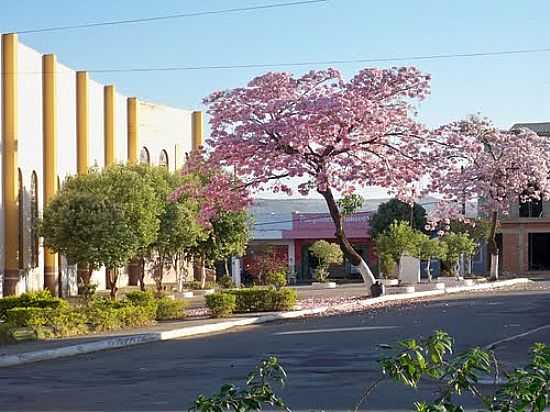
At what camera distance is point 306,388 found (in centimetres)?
1361

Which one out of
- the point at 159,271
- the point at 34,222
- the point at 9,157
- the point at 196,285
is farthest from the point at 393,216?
the point at 9,157

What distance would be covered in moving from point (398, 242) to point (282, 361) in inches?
1240

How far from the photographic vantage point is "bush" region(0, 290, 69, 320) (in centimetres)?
2692

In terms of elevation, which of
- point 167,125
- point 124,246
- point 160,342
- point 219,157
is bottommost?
point 160,342

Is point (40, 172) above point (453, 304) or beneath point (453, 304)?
above

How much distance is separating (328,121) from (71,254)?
11.2 meters

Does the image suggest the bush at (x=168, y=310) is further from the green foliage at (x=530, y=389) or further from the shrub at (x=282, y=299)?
the green foliage at (x=530, y=389)

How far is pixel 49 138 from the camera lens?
40.7m

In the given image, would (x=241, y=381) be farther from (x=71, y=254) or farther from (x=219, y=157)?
(x=71, y=254)

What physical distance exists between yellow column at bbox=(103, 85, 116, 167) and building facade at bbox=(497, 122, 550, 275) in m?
30.4

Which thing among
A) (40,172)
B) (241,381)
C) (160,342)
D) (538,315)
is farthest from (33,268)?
(241,381)

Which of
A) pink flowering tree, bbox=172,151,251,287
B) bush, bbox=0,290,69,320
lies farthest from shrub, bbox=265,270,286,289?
bush, bbox=0,290,69,320

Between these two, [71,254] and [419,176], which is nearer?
[419,176]

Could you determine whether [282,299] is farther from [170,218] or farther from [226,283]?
[226,283]
